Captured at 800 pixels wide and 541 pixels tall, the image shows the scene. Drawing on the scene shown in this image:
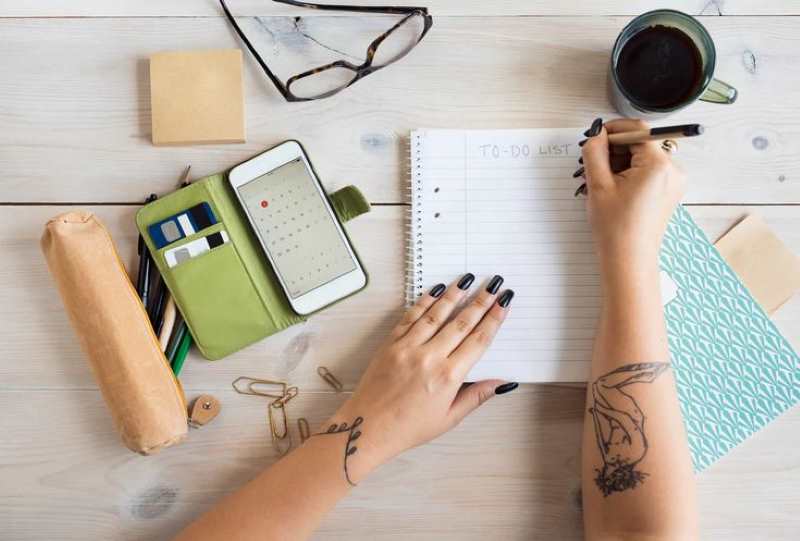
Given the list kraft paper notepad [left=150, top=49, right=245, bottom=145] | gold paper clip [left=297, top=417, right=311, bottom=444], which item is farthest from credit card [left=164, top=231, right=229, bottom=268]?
gold paper clip [left=297, top=417, right=311, bottom=444]

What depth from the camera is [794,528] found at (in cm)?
70

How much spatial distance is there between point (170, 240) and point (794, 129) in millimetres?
692

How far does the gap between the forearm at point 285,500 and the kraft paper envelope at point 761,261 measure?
0.46 meters

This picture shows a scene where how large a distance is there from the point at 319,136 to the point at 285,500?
38 cm

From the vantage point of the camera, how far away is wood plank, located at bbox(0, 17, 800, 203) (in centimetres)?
72

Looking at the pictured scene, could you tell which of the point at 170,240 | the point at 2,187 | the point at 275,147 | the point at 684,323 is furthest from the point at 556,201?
the point at 2,187

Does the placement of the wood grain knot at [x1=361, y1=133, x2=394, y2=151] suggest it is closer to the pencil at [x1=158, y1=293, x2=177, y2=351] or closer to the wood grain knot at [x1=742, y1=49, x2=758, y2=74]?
the pencil at [x1=158, y1=293, x2=177, y2=351]

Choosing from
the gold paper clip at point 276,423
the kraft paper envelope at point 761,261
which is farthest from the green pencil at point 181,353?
the kraft paper envelope at point 761,261

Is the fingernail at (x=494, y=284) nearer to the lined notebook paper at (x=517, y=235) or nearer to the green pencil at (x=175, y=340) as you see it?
the lined notebook paper at (x=517, y=235)

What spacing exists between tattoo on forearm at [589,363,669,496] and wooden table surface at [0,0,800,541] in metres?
0.06

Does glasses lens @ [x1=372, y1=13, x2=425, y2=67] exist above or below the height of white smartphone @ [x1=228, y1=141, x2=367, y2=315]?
above

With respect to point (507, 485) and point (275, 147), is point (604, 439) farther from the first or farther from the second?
point (275, 147)

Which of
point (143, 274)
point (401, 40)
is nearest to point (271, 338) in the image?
point (143, 274)

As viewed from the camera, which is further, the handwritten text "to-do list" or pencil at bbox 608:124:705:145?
the handwritten text "to-do list"
